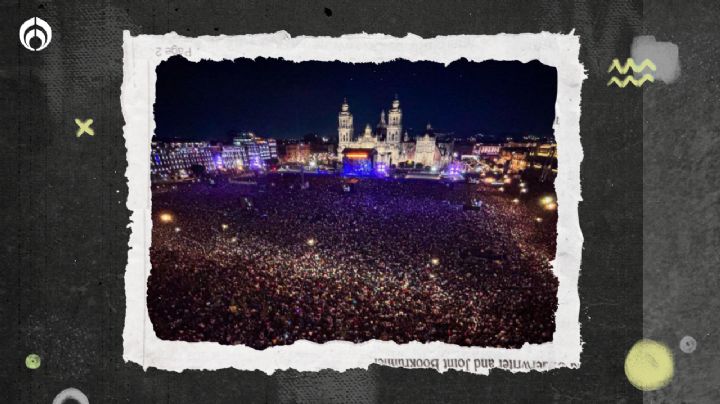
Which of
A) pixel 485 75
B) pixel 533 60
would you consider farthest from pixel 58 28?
pixel 533 60

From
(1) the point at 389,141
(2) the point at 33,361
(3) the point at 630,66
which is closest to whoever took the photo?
(3) the point at 630,66

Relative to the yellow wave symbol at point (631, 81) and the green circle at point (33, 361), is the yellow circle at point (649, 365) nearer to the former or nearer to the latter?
the yellow wave symbol at point (631, 81)

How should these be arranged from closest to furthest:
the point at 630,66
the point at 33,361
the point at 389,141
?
1. the point at 630,66
2. the point at 389,141
3. the point at 33,361

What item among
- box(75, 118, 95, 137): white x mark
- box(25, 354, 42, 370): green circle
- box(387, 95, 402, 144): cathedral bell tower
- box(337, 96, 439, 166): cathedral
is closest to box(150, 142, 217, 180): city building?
box(75, 118, 95, 137): white x mark

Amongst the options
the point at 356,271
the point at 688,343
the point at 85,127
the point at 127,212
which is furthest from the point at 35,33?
the point at 688,343

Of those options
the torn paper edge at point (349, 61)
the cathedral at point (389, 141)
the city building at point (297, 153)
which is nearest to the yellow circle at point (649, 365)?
the torn paper edge at point (349, 61)

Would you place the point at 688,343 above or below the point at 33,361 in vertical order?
above

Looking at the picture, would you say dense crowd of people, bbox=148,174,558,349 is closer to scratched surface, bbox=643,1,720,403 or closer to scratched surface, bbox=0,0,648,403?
scratched surface, bbox=0,0,648,403

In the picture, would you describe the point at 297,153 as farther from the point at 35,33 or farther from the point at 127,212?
the point at 35,33
